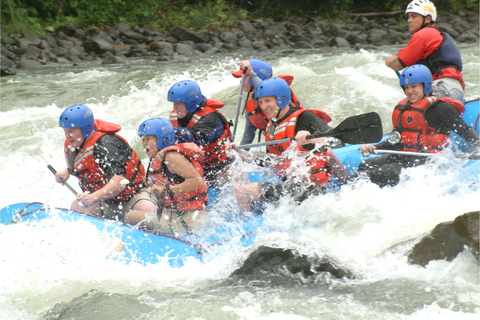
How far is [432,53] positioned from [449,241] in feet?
8.51

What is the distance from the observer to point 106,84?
10.1m

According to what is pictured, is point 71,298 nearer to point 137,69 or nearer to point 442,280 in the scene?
point 442,280

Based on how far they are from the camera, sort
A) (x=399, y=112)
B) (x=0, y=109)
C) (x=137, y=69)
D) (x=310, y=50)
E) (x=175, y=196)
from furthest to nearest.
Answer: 1. (x=310, y=50)
2. (x=137, y=69)
3. (x=0, y=109)
4. (x=399, y=112)
5. (x=175, y=196)

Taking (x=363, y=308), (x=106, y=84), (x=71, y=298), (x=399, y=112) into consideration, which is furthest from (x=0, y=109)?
(x=363, y=308)

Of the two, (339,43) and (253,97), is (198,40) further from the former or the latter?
(253,97)

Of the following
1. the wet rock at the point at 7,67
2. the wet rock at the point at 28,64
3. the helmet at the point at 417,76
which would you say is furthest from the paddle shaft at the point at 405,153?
the wet rock at the point at 28,64

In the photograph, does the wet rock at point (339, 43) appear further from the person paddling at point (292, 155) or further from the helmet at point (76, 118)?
the helmet at point (76, 118)

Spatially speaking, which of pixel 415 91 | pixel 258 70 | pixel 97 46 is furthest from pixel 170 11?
pixel 415 91

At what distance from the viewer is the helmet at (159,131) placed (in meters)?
3.71

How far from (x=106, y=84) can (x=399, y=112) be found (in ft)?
23.2

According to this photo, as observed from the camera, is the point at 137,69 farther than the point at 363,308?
Yes

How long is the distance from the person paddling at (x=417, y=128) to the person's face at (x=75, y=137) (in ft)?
7.98

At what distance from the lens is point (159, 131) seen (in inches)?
147

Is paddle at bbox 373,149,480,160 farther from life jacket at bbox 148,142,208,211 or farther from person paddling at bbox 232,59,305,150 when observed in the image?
life jacket at bbox 148,142,208,211
